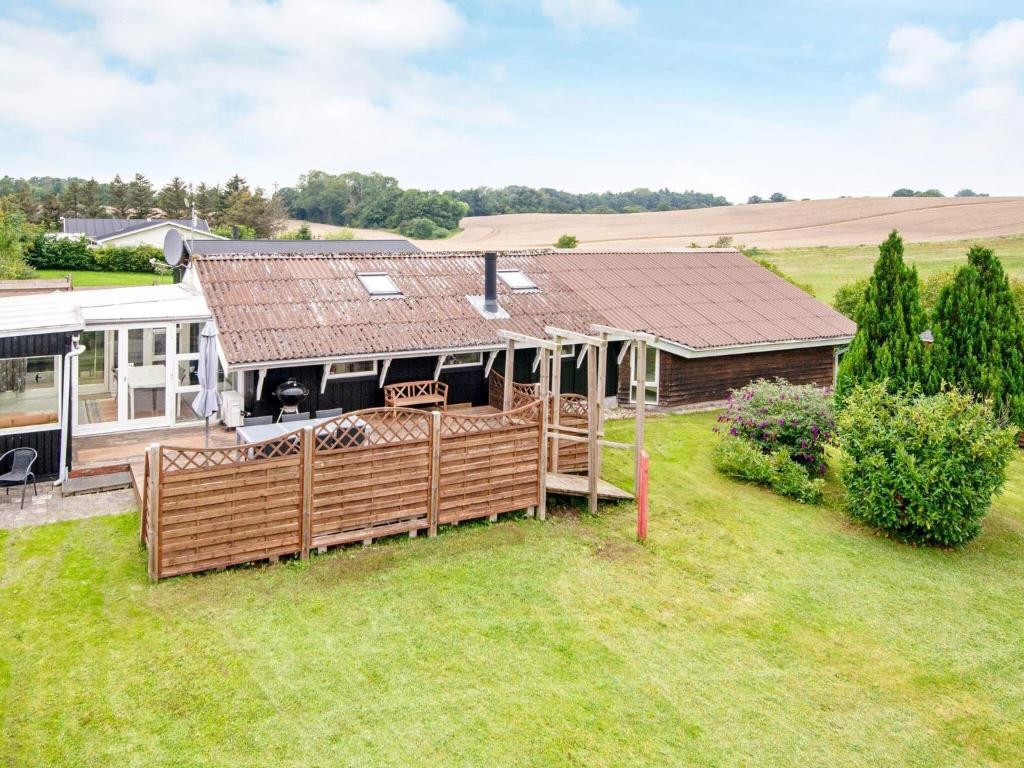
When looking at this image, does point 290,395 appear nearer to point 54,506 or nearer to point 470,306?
point 54,506

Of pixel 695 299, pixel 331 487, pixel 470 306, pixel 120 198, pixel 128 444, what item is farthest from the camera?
pixel 120 198

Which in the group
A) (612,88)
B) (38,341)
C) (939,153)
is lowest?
(38,341)


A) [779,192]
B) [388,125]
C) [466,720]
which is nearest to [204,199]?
[388,125]

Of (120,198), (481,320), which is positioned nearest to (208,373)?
(481,320)

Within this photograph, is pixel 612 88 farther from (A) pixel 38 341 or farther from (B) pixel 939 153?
(A) pixel 38 341

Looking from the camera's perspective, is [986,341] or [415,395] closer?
[415,395]

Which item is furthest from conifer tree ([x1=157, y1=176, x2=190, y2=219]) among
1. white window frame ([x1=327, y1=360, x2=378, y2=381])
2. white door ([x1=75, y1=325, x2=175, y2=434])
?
white window frame ([x1=327, y1=360, x2=378, y2=381])
